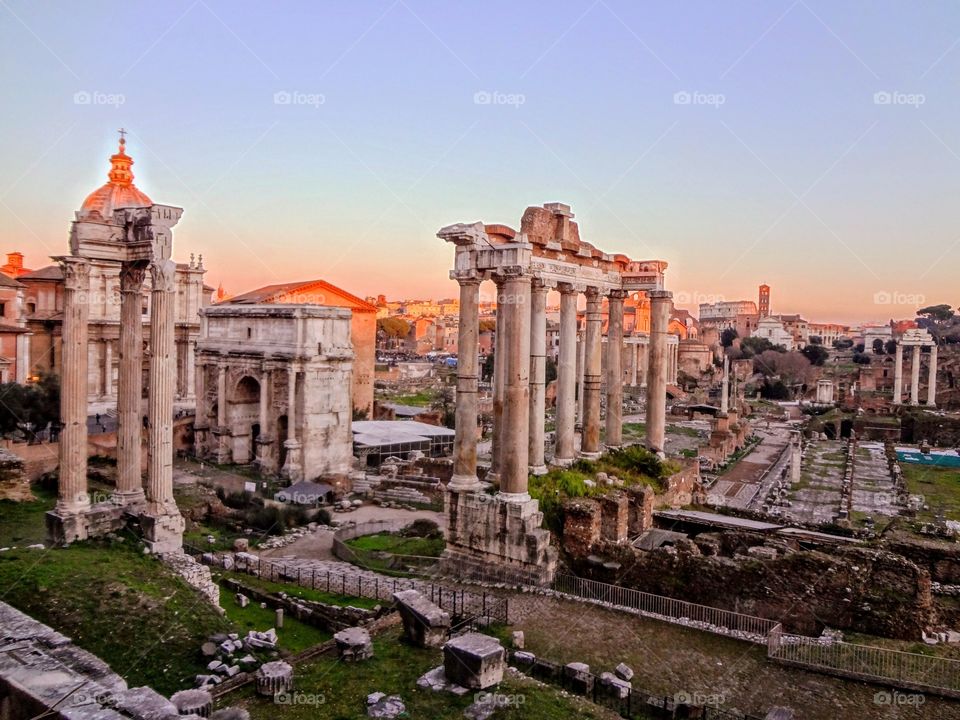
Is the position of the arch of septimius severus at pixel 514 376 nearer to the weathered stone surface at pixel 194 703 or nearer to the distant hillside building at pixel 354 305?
the weathered stone surface at pixel 194 703

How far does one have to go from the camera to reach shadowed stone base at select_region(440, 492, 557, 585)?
547 inches

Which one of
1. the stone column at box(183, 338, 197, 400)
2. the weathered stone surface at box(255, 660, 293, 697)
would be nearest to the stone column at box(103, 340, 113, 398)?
the stone column at box(183, 338, 197, 400)

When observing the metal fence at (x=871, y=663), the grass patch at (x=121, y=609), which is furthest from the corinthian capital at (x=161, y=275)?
the metal fence at (x=871, y=663)

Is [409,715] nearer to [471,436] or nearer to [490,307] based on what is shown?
[471,436]

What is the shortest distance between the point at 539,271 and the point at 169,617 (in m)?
9.61

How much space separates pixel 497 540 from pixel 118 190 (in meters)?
33.7

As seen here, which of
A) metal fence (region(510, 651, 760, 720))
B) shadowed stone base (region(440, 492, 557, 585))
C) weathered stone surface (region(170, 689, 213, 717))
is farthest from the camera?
shadowed stone base (region(440, 492, 557, 585))

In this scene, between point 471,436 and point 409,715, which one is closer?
point 409,715

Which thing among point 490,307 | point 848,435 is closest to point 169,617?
point 848,435

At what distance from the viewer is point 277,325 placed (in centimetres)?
3109

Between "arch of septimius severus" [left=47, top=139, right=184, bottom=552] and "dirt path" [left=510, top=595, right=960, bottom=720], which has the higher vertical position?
"arch of septimius severus" [left=47, top=139, right=184, bottom=552]

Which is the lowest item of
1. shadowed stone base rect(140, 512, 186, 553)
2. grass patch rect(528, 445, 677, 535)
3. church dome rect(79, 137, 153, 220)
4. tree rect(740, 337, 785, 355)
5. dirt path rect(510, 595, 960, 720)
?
dirt path rect(510, 595, 960, 720)

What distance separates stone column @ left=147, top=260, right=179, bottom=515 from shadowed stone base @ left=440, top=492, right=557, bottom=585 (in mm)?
5458

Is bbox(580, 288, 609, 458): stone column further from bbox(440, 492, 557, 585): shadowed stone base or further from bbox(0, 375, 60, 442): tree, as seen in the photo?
bbox(0, 375, 60, 442): tree
